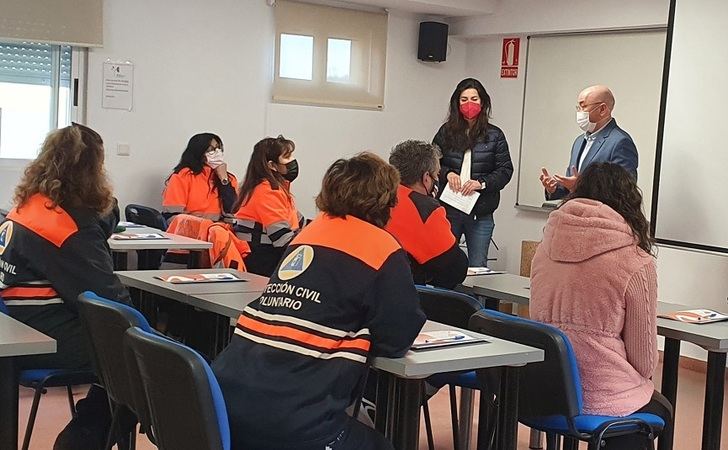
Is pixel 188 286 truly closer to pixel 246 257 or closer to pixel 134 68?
pixel 246 257

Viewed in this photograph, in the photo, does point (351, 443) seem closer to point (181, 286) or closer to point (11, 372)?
point (11, 372)

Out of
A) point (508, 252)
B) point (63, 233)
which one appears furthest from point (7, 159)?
point (508, 252)

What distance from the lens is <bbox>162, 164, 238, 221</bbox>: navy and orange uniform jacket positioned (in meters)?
6.54

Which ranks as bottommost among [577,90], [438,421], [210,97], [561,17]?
[438,421]

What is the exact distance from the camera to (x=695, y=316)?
11.6 ft

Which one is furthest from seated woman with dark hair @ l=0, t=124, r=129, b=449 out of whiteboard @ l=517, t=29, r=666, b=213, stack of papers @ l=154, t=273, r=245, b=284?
whiteboard @ l=517, t=29, r=666, b=213

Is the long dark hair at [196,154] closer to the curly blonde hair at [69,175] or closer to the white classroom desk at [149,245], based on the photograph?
the white classroom desk at [149,245]

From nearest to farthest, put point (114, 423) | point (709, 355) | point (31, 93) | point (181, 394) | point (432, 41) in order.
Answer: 1. point (181, 394)
2. point (114, 423)
3. point (709, 355)
4. point (31, 93)
5. point (432, 41)

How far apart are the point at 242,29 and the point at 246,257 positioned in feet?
8.24

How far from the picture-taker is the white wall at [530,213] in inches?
246

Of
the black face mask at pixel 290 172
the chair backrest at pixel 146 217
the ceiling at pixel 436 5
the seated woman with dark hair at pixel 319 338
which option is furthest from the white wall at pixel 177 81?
the seated woman with dark hair at pixel 319 338

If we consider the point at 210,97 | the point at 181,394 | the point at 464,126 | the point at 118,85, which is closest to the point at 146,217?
the point at 118,85

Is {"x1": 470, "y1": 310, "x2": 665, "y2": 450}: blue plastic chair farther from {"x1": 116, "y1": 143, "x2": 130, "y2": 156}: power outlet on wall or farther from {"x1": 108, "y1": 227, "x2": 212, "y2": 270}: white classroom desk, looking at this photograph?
{"x1": 116, "y1": 143, "x2": 130, "y2": 156}: power outlet on wall

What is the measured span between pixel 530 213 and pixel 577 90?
107cm
